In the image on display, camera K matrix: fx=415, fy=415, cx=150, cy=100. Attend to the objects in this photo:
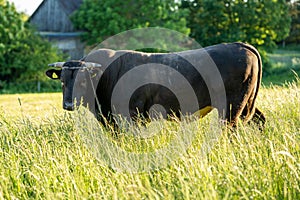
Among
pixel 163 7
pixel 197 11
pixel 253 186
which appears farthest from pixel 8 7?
pixel 253 186

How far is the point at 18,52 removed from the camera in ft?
80.4

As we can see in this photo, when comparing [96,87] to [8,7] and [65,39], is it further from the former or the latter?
[65,39]

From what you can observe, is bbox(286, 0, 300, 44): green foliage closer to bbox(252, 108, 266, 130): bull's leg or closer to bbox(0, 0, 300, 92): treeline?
bbox(0, 0, 300, 92): treeline

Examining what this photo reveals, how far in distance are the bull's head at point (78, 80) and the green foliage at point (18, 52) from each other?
18.4 m

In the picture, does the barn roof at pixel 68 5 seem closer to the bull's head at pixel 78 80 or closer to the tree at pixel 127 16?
the tree at pixel 127 16

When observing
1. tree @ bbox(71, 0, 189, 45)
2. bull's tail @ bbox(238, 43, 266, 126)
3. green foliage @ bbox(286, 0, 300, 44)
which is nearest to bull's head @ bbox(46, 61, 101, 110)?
bull's tail @ bbox(238, 43, 266, 126)

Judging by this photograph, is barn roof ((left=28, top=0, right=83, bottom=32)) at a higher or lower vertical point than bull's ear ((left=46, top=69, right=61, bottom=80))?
lower

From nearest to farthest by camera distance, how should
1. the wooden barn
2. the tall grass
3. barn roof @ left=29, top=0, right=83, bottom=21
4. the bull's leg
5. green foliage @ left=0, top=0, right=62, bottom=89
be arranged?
the tall grass → the bull's leg → green foliage @ left=0, top=0, right=62, bottom=89 → the wooden barn → barn roof @ left=29, top=0, right=83, bottom=21

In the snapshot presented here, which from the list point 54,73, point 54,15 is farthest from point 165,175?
point 54,15

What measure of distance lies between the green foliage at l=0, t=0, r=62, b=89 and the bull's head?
60.5 ft

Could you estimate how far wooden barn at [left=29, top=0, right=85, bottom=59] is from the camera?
3038 centimetres

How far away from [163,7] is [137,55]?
22.3 metres

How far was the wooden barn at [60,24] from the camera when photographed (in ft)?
99.7

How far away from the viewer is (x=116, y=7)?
27.9m
